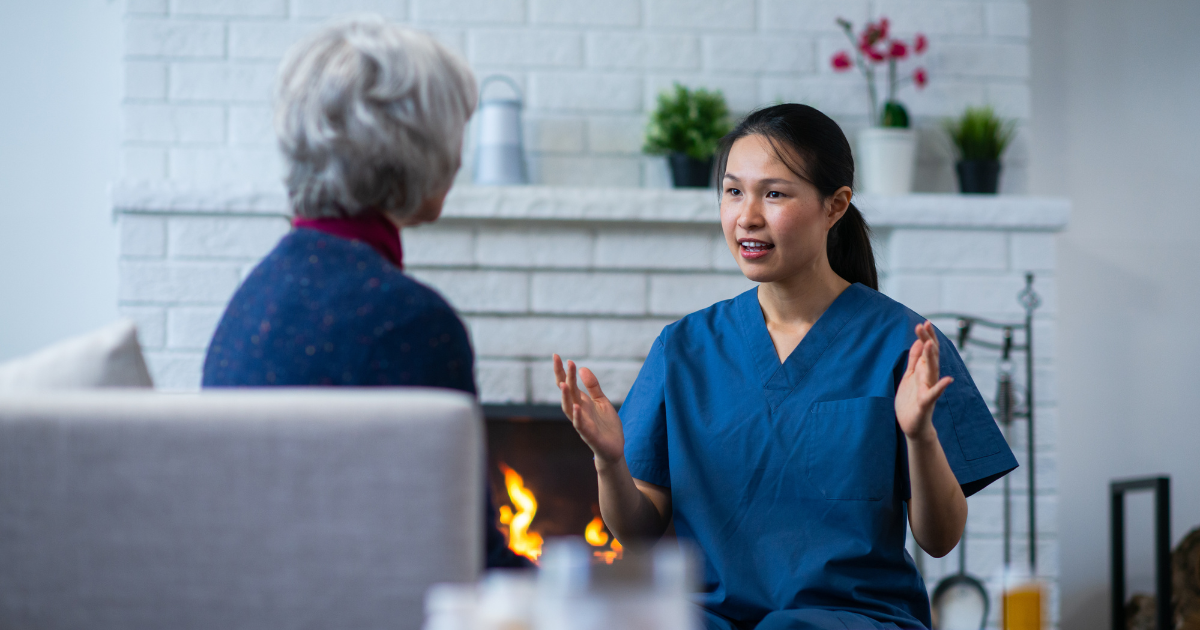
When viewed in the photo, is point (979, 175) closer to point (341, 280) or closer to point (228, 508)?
point (341, 280)

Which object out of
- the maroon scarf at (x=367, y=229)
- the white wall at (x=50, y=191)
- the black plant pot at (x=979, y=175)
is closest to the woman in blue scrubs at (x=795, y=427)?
the maroon scarf at (x=367, y=229)

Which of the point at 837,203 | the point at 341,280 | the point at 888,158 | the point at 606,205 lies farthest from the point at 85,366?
the point at 888,158

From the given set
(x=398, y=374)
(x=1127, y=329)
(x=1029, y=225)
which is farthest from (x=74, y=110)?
(x=1127, y=329)

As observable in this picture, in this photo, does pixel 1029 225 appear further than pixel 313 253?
Yes

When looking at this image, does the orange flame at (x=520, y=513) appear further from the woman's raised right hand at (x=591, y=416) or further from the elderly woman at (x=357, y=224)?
the elderly woman at (x=357, y=224)

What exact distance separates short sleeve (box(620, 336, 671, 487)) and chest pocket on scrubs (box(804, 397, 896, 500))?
0.71 ft

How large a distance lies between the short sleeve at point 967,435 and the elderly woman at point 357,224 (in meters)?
0.67

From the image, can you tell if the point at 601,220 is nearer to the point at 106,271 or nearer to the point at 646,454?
the point at 646,454

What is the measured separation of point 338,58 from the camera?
0.82m

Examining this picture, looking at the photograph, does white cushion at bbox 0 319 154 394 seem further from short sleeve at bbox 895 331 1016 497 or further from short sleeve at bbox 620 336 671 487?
short sleeve at bbox 895 331 1016 497

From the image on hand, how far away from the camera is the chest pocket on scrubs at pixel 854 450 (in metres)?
1.15

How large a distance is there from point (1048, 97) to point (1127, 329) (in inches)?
27.1

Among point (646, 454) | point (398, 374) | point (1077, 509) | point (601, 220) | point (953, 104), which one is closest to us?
point (398, 374)

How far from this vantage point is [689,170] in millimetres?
2205
